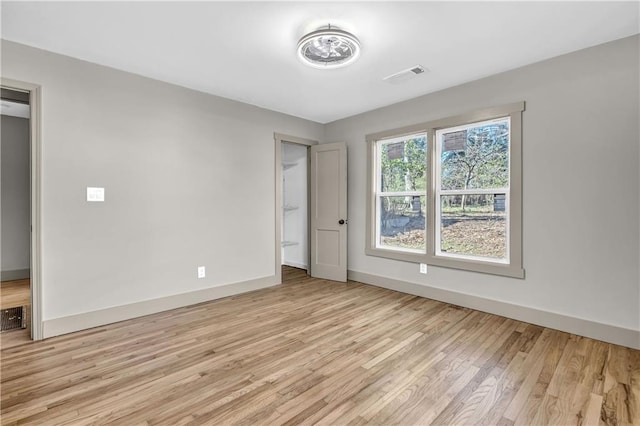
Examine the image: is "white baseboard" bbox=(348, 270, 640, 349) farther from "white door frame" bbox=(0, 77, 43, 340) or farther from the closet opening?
the closet opening

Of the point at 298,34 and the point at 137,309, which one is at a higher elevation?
the point at 298,34

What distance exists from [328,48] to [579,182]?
2549 mm

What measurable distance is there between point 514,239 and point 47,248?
176 inches

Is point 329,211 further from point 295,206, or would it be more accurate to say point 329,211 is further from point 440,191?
point 440,191

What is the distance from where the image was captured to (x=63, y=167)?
9.20 feet

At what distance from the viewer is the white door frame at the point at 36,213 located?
2668 millimetres

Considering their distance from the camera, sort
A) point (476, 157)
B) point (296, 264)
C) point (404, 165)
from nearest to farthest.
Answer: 1. point (476, 157)
2. point (404, 165)
3. point (296, 264)

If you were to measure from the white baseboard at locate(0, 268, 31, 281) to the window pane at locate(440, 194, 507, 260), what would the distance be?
6265mm

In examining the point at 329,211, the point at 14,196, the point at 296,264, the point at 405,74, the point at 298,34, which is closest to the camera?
the point at 298,34

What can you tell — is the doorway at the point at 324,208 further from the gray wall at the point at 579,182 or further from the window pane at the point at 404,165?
the gray wall at the point at 579,182

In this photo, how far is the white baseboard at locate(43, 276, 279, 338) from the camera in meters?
2.78

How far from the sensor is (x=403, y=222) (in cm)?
426

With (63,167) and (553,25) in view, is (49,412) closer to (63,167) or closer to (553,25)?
(63,167)

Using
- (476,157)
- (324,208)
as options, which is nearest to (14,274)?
(324,208)
